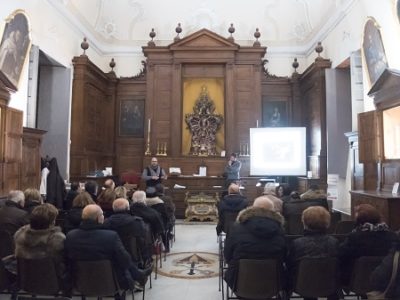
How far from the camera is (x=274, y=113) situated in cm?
1205

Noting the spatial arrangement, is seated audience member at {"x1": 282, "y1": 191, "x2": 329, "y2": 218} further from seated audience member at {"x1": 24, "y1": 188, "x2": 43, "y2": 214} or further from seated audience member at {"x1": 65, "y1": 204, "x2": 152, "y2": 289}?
seated audience member at {"x1": 24, "y1": 188, "x2": 43, "y2": 214}

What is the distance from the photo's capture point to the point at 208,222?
927cm

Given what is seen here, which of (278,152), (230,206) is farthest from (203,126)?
(230,206)

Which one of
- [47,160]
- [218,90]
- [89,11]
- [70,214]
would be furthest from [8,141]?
[218,90]

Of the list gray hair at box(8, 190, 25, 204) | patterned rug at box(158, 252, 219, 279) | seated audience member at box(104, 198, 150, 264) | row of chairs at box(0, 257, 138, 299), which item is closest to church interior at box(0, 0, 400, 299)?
patterned rug at box(158, 252, 219, 279)

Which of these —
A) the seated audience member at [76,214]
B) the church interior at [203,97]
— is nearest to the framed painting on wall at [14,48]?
the church interior at [203,97]

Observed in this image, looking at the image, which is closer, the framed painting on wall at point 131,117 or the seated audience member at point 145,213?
the seated audience member at point 145,213

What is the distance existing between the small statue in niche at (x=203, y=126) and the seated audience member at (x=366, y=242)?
8.37 m

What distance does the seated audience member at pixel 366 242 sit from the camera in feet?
10.4

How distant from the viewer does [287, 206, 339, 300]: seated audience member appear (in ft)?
10.3

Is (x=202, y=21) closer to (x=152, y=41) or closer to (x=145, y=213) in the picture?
(x=152, y=41)

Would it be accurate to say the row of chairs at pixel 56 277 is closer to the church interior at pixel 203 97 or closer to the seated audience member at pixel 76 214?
the seated audience member at pixel 76 214

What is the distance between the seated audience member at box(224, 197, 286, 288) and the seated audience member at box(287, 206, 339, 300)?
0.33ft

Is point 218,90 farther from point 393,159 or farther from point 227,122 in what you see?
point 393,159
